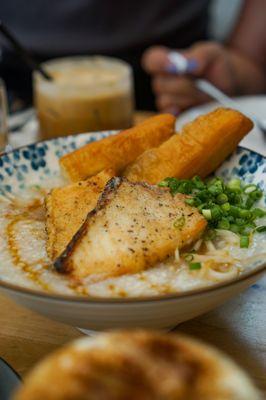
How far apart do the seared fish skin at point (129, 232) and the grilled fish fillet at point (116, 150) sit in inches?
8.5

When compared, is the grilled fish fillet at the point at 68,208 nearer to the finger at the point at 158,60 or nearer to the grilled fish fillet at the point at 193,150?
the grilled fish fillet at the point at 193,150

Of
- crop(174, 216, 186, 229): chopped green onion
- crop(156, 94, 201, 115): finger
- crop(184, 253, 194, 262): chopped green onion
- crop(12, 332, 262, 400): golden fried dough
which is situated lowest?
crop(156, 94, 201, 115): finger

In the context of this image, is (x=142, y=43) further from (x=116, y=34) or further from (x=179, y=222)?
(x=179, y=222)

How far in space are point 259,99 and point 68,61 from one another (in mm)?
734

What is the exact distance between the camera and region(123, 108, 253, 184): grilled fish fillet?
4.36ft

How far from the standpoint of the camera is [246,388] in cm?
57

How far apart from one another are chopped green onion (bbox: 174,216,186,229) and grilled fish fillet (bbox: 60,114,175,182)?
346mm

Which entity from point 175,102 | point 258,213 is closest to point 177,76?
point 175,102

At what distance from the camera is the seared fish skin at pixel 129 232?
3.26 ft

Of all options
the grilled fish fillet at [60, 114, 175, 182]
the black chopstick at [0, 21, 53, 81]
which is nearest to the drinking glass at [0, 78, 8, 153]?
the black chopstick at [0, 21, 53, 81]

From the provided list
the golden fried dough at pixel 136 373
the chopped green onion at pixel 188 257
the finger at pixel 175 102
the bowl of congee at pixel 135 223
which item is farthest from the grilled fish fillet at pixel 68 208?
the finger at pixel 175 102

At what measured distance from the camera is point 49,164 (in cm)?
144

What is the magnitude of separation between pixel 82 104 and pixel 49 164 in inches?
23.7

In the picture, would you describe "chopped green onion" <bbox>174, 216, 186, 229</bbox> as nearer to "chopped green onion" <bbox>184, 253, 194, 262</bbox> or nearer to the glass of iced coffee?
"chopped green onion" <bbox>184, 253, 194, 262</bbox>
